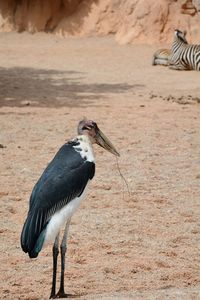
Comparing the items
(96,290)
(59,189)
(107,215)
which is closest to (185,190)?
(107,215)

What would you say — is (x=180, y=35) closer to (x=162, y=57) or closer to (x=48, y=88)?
(x=162, y=57)

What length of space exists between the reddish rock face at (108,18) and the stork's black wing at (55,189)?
48.5 ft

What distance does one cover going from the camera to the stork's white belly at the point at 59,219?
4.01m

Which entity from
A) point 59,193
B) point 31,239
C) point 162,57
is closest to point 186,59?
point 162,57

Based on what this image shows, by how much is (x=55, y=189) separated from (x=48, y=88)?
9700 millimetres

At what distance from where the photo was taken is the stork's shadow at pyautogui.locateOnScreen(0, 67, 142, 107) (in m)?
12.2

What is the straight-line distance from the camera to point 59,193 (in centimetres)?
412

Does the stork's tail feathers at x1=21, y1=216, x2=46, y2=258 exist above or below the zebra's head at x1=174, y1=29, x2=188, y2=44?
above

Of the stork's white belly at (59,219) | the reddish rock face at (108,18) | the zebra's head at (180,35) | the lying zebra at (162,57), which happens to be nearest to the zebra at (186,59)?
the lying zebra at (162,57)

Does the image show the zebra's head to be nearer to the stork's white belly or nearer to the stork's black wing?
the stork's black wing

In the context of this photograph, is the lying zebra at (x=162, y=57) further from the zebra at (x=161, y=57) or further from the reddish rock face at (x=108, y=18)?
the reddish rock face at (x=108, y=18)

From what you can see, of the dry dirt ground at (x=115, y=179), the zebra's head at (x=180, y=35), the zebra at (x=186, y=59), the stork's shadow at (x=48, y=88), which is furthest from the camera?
the zebra's head at (x=180, y=35)

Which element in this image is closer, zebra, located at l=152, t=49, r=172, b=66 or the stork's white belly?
the stork's white belly

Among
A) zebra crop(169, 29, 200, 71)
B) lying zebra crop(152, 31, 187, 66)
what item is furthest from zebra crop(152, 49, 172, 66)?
zebra crop(169, 29, 200, 71)
